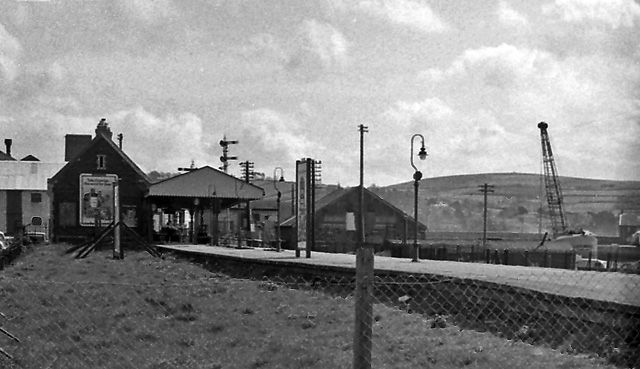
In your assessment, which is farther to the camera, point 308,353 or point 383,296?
point 383,296

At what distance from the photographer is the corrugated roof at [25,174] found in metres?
75.4

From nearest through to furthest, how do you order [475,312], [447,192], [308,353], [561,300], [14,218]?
[308,353] < [561,300] < [475,312] < [14,218] < [447,192]

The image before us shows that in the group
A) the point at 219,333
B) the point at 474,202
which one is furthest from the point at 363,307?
the point at 474,202

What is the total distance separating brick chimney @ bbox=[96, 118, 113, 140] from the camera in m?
61.1

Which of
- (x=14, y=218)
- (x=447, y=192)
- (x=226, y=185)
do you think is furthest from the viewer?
(x=447, y=192)

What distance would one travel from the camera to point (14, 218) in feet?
243

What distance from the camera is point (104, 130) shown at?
2434 inches

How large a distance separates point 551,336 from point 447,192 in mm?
139831

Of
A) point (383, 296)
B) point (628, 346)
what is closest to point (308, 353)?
point (628, 346)

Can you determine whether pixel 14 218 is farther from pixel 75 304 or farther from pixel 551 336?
pixel 551 336

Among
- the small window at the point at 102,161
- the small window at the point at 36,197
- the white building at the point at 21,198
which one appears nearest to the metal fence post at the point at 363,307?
the small window at the point at 102,161

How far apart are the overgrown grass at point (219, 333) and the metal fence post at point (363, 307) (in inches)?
105

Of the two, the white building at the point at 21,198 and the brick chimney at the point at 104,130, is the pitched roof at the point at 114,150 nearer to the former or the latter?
the brick chimney at the point at 104,130

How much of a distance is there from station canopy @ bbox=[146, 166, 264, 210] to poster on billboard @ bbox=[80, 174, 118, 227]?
417cm
